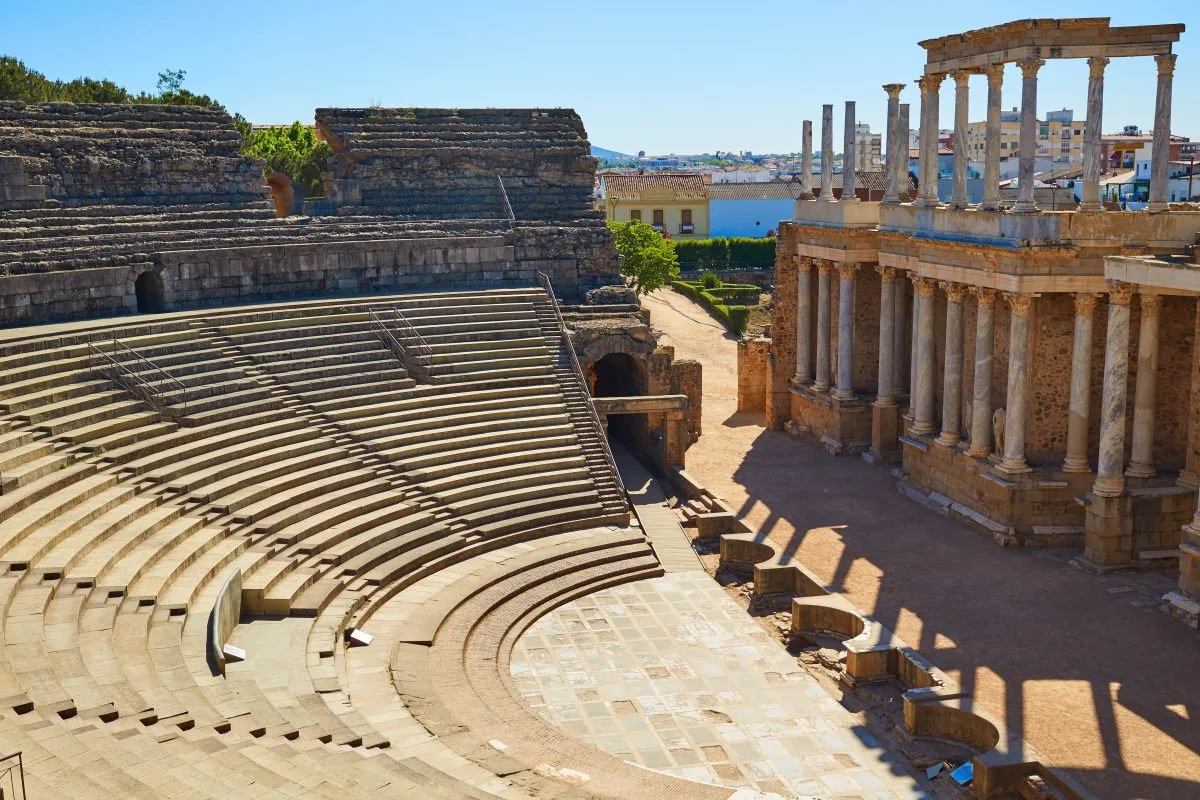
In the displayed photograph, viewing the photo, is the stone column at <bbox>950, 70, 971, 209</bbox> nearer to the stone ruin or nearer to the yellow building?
the stone ruin

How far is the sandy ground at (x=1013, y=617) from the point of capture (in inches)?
600

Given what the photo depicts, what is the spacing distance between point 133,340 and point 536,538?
856 centimetres

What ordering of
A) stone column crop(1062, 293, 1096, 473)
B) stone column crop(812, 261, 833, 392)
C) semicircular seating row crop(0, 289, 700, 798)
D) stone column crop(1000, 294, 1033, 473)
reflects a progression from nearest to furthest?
semicircular seating row crop(0, 289, 700, 798) → stone column crop(1062, 293, 1096, 473) → stone column crop(1000, 294, 1033, 473) → stone column crop(812, 261, 833, 392)

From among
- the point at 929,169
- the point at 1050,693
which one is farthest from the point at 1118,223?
the point at 1050,693

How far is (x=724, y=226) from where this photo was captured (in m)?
76.8

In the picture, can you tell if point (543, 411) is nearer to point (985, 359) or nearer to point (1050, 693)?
point (985, 359)

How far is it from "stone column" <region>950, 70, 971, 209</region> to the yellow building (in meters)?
45.5

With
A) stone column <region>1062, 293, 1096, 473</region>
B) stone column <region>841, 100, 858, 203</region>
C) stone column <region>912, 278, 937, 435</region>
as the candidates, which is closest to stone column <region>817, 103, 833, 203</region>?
stone column <region>841, 100, 858, 203</region>

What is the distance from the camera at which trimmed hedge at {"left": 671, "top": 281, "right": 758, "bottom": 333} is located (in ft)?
162

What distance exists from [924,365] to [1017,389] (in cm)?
359

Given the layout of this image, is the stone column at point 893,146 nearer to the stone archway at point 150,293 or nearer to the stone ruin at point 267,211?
the stone ruin at point 267,211

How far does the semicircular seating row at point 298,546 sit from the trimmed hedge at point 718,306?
830 inches

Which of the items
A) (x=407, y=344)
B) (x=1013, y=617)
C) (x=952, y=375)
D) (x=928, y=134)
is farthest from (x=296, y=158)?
(x=1013, y=617)

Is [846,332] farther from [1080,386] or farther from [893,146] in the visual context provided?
[1080,386]
